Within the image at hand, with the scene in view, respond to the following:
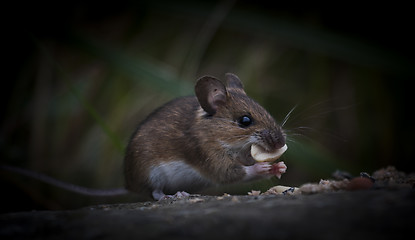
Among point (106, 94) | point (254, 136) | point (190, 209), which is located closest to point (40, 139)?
point (106, 94)

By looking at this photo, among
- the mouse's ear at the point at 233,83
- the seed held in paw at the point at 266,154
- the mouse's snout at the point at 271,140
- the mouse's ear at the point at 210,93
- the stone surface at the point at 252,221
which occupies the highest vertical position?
the mouse's ear at the point at 233,83

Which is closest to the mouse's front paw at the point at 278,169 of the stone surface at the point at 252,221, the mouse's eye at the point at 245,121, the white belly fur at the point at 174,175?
the mouse's eye at the point at 245,121

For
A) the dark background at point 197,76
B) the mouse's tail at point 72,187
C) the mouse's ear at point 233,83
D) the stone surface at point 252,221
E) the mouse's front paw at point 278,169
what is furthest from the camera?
the dark background at point 197,76

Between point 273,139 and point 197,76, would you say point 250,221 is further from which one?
point 197,76

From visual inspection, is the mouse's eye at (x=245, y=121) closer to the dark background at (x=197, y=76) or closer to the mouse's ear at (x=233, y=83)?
the mouse's ear at (x=233, y=83)

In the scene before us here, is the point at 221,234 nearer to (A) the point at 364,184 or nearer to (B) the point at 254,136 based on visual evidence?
(A) the point at 364,184

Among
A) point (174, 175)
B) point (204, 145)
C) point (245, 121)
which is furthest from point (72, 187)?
point (245, 121)

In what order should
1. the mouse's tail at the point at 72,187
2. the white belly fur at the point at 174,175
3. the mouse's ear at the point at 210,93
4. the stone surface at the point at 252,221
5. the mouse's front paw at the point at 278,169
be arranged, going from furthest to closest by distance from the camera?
the mouse's tail at the point at 72,187 < the white belly fur at the point at 174,175 < the mouse's ear at the point at 210,93 < the mouse's front paw at the point at 278,169 < the stone surface at the point at 252,221
